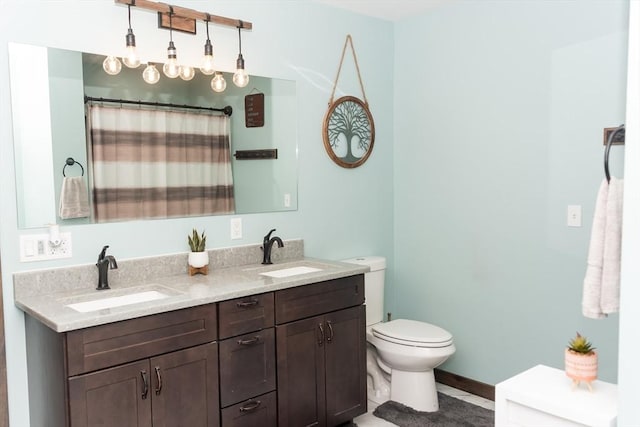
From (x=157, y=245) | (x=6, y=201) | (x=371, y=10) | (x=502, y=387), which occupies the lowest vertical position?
(x=502, y=387)

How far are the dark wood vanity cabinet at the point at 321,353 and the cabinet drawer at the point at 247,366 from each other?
60 mm


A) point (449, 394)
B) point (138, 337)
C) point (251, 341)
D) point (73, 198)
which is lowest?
point (449, 394)

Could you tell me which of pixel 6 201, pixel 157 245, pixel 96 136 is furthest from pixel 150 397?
pixel 96 136

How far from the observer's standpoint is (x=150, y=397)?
2.07m

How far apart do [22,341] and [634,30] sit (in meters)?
2.47

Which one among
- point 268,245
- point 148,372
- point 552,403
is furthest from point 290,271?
point 552,403

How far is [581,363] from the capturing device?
1.67 metres

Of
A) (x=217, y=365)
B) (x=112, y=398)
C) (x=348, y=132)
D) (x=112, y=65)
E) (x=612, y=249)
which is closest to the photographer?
(x=612, y=249)

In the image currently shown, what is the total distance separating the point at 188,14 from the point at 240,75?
40 centimetres

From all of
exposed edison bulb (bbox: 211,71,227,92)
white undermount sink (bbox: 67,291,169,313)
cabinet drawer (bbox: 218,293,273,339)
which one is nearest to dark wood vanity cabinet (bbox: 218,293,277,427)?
cabinet drawer (bbox: 218,293,273,339)

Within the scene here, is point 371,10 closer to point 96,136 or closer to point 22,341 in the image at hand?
point 96,136

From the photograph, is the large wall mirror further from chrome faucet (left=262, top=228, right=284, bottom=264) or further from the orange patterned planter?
the orange patterned planter

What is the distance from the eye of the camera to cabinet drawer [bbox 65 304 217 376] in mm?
1907

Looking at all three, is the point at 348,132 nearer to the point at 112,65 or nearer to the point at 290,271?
the point at 290,271
